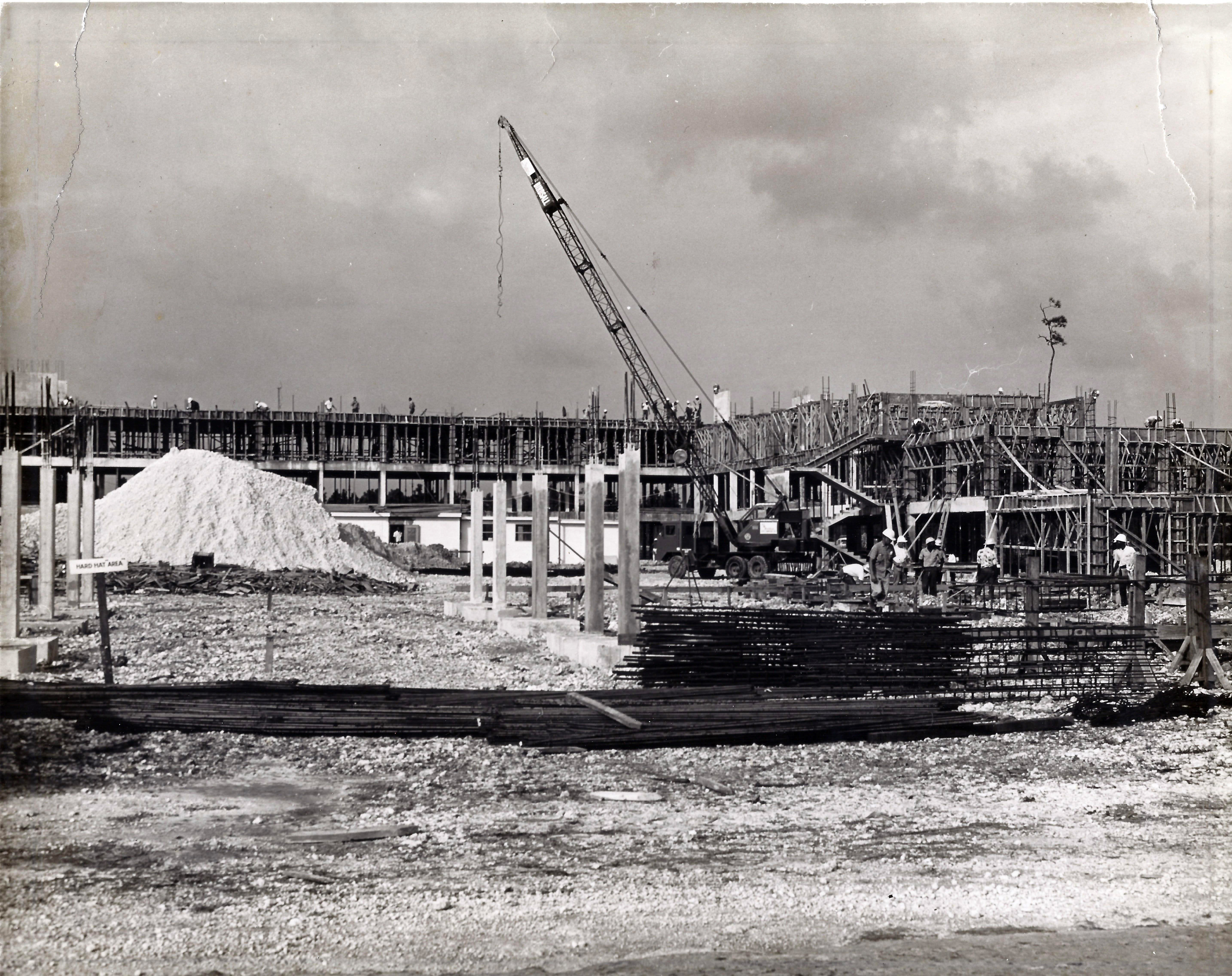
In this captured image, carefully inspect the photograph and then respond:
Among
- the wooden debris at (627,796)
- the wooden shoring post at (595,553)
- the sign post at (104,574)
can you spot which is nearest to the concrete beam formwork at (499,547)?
the wooden shoring post at (595,553)

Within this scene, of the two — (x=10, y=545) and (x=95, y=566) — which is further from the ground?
(x=10, y=545)

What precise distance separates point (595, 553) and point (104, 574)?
8329mm

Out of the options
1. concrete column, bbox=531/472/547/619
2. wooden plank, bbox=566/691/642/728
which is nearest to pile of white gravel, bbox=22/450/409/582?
concrete column, bbox=531/472/547/619

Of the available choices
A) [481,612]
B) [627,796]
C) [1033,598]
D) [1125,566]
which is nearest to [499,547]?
[481,612]

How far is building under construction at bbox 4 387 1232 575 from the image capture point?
36625 millimetres

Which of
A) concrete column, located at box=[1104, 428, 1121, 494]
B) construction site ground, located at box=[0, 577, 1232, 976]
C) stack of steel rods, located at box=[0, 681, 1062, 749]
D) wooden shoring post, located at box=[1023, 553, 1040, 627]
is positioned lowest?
construction site ground, located at box=[0, 577, 1232, 976]

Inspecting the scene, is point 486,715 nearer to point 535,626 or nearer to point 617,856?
point 617,856

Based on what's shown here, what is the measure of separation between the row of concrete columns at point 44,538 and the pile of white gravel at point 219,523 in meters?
11.9

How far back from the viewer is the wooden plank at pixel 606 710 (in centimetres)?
1032

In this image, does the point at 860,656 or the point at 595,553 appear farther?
the point at 595,553

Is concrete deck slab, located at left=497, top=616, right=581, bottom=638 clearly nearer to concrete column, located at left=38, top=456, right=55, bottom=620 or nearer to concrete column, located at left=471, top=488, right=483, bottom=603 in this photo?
concrete column, located at left=471, top=488, right=483, bottom=603

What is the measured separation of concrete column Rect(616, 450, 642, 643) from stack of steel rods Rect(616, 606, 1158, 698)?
1515 millimetres

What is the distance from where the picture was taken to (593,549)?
1814 centimetres

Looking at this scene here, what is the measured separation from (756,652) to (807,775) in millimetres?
3547
